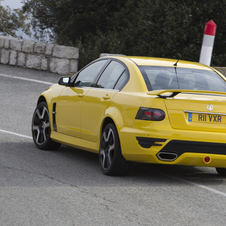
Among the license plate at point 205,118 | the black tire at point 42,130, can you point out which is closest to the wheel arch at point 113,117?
the license plate at point 205,118

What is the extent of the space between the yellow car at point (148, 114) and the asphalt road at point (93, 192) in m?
0.29

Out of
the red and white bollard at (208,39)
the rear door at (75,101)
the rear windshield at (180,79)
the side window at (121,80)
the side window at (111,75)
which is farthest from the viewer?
the red and white bollard at (208,39)

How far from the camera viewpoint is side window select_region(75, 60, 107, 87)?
23.9 feet

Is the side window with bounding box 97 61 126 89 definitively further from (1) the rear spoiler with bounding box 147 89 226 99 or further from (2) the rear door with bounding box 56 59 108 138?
(1) the rear spoiler with bounding box 147 89 226 99

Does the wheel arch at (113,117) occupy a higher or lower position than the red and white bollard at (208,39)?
lower

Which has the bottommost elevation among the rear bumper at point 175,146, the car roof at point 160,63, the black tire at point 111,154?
the black tire at point 111,154

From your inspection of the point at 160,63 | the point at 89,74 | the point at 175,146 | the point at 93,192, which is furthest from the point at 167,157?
the point at 89,74

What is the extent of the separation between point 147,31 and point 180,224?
1436 cm

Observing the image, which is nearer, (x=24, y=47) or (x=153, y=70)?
(x=153, y=70)

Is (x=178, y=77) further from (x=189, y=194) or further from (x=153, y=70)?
(x=189, y=194)

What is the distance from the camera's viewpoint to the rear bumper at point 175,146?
585 cm

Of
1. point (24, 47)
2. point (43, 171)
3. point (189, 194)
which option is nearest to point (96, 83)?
point (43, 171)

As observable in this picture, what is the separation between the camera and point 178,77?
6508mm

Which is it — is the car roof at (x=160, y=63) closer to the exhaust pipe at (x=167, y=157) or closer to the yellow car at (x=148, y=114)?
the yellow car at (x=148, y=114)
